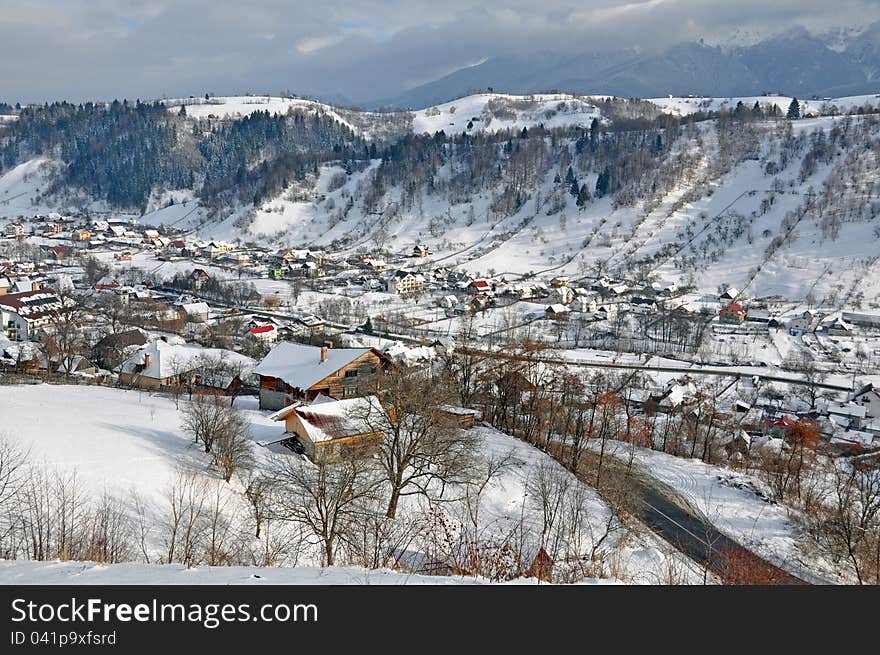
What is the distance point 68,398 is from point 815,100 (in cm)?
19234

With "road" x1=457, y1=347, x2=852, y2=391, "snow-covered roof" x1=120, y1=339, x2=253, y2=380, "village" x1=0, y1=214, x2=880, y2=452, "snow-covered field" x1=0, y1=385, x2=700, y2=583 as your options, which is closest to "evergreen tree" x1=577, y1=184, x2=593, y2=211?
"village" x1=0, y1=214, x2=880, y2=452

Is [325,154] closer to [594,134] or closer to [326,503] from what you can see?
[594,134]

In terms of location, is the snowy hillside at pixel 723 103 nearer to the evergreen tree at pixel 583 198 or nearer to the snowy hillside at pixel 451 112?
the snowy hillside at pixel 451 112

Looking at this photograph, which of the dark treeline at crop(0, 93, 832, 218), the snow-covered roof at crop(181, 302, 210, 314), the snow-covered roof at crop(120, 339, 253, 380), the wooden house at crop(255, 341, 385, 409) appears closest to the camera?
the wooden house at crop(255, 341, 385, 409)

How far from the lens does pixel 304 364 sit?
21.5 metres

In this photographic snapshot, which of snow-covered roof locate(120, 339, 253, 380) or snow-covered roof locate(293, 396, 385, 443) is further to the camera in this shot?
snow-covered roof locate(120, 339, 253, 380)

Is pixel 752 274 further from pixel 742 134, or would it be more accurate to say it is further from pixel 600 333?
pixel 742 134

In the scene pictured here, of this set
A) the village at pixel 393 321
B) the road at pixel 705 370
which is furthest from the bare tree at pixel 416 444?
the road at pixel 705 370

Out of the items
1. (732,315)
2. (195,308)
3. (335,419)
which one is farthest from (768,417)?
(195,308)

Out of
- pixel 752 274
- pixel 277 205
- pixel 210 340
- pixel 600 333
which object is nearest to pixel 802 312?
pixel 752 274

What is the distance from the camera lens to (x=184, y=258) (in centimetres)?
7444

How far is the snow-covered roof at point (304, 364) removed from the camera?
2072 cm

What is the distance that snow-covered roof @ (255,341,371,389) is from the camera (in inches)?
816

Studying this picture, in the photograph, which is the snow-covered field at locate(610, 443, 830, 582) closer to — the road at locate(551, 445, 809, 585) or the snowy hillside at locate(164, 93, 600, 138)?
the road at locate(551, 445, 809, 585)
